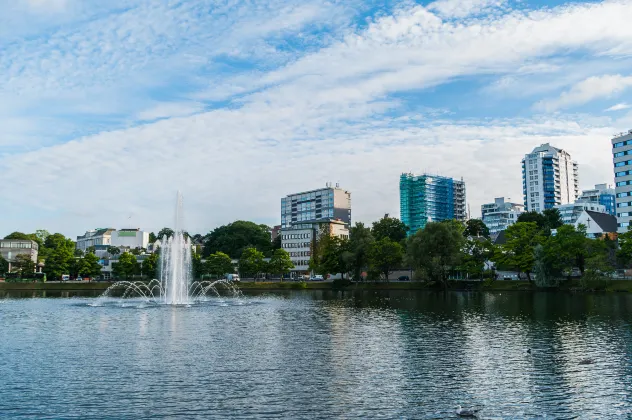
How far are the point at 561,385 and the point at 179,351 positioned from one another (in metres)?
24.7

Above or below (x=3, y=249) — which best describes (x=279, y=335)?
below

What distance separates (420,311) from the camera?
69.4m

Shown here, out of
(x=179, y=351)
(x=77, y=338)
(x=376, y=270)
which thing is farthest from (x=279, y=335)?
(x=376, y=270)

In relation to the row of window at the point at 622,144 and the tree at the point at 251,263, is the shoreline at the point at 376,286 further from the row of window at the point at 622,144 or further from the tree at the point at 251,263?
the row of window at the point at 622,144

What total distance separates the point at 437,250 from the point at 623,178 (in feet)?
218

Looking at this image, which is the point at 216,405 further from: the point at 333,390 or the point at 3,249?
the point at 3,249

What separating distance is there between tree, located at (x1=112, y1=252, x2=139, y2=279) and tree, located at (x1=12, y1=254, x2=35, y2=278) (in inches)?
926

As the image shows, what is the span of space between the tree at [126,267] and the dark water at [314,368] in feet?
366

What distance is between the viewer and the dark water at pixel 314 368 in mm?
24406

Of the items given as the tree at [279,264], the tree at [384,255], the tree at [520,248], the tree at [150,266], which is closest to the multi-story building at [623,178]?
the tree at [520,248]

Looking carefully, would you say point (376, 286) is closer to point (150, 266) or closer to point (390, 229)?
point (390, 229)

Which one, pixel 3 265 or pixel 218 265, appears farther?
pixel 3 265

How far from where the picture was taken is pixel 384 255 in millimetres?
137875

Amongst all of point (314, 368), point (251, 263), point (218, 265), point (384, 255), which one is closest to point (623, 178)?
point (384, 255)
